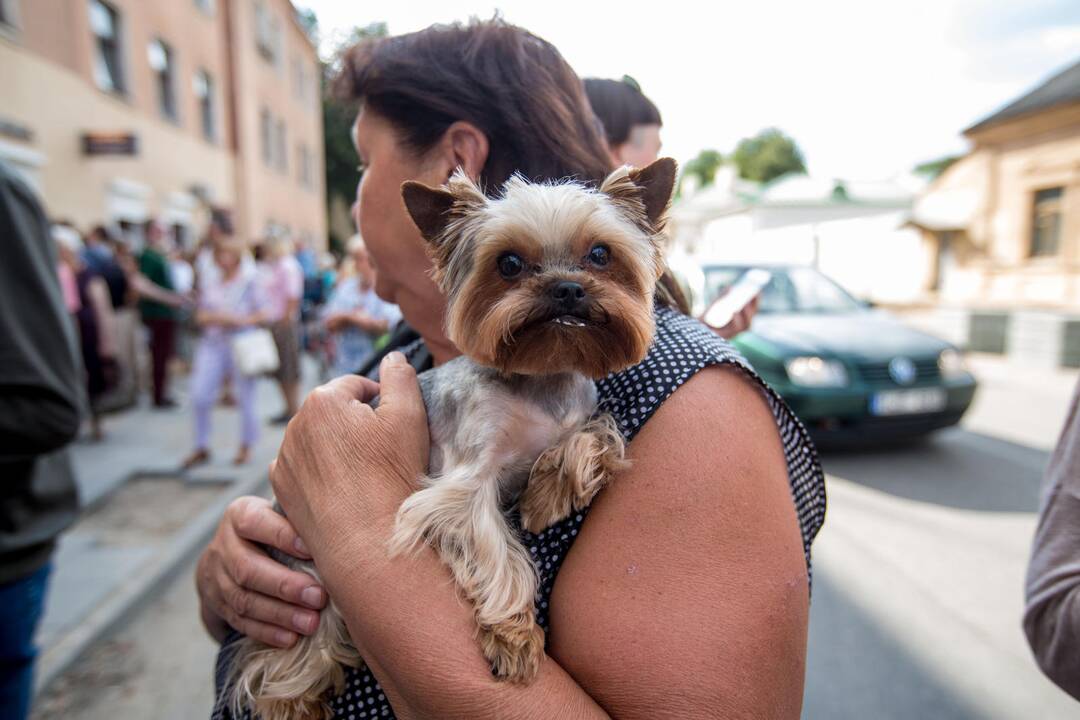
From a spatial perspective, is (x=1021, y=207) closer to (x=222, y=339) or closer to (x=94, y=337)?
(x=222, y=339)

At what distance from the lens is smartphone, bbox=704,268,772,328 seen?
273cm

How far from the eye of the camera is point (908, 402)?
7.11 metres

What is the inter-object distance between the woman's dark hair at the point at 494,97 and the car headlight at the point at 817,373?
5662 mm

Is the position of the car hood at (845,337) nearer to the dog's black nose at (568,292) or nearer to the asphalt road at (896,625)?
the asphalt road at (896,625)

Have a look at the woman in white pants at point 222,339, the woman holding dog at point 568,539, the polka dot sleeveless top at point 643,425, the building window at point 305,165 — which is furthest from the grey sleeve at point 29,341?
the building window at point 305,165

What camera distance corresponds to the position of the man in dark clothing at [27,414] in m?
2.00

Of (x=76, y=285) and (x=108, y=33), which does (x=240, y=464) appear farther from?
(x=108, y=33)

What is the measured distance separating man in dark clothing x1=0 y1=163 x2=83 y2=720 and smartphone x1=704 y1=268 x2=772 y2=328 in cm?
229

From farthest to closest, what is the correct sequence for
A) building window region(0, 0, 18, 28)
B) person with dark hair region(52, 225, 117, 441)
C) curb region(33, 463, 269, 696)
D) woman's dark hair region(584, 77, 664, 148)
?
building window region(0, 0, 18, 28), person with dark hair region(52, 225, 117, 441), curb region(33, 463, 269, 696), woman's dark hair region(584, 77, 664, 148)

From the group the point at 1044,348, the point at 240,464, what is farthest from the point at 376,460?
the point at 1044,348

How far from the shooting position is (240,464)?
741cm

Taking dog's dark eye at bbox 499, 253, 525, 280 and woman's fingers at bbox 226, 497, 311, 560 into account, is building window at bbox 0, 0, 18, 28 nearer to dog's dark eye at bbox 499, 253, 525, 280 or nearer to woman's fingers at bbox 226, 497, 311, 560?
woman's fingers at bbox 226, 497, 311, 560

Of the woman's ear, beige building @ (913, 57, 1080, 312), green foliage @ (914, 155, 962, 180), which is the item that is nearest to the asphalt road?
the woman's ear

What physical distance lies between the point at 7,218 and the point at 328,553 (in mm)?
1615
